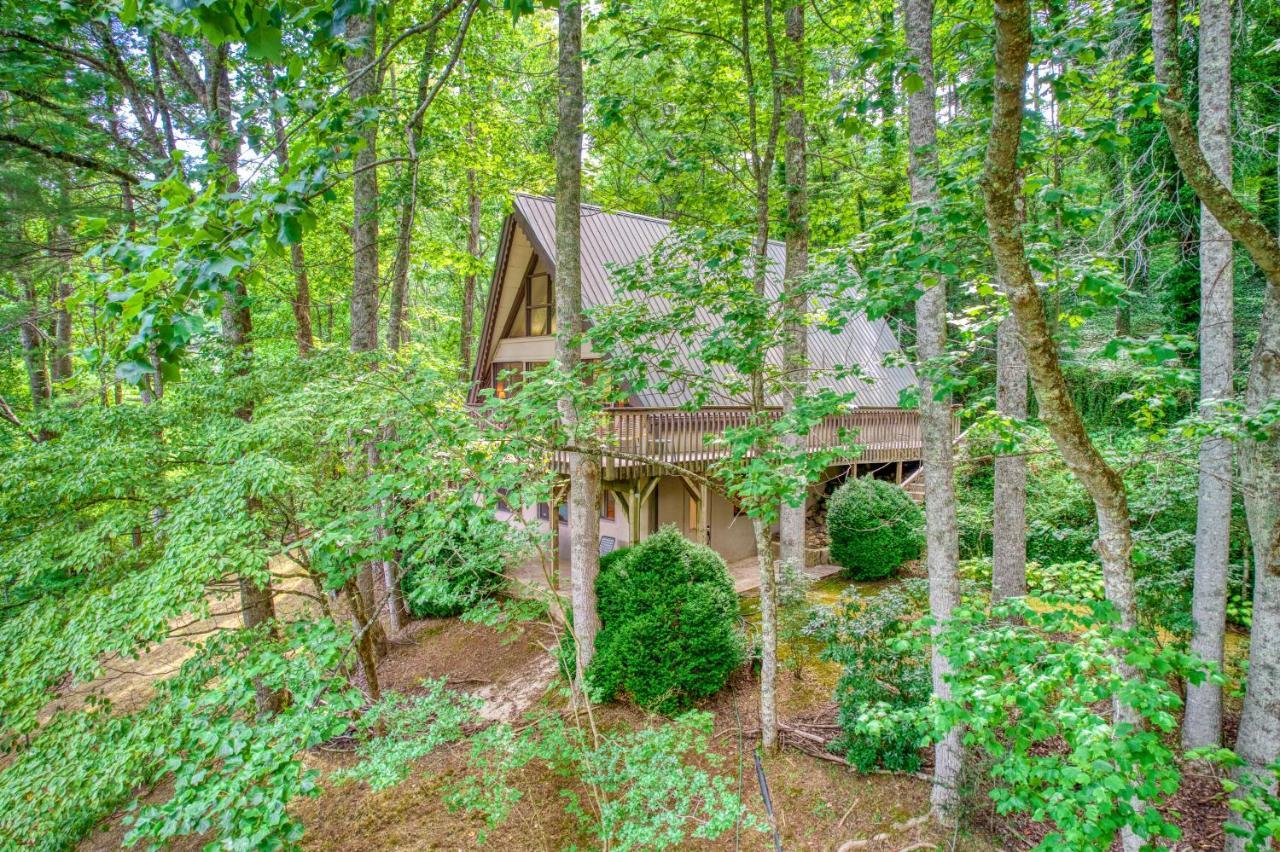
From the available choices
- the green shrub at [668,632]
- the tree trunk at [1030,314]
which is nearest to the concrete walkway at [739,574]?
the green shrub at [668,632]

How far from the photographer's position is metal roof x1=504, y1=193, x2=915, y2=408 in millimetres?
10539

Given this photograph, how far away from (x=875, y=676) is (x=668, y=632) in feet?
6.48

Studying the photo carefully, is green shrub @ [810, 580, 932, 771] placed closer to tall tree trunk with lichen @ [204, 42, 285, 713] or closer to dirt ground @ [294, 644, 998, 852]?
dirt ground @ [294, 644, 998, 852]

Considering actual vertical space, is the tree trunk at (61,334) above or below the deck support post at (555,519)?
above

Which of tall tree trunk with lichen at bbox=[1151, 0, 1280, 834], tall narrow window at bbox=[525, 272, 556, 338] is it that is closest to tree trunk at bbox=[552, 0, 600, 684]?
tall tree trunk with lichen at bbox=[1151, 0, 1280, 834]

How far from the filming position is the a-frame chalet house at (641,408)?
9672mm

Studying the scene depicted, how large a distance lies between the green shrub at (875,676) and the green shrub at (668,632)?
1045mm

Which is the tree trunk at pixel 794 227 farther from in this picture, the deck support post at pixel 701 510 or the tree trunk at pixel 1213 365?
the tree trunk at pixel 1213 365

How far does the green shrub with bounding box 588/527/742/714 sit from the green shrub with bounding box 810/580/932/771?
1.05 m

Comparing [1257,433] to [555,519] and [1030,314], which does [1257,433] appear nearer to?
[1030,314]

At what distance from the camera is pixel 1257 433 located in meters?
2.80

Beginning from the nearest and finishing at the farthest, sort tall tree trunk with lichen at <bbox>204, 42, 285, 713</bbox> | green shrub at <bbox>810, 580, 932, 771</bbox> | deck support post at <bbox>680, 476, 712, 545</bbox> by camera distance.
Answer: green shrub at <bbox>810, 580, 932, 771</bbox> < tall tree trunk with lichen at <bbox>204, 42, 285, 713</bbox> < deck support post at <bbox>680, 476, 712, 545</bbox>

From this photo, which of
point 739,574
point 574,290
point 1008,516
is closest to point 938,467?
point 1008,516

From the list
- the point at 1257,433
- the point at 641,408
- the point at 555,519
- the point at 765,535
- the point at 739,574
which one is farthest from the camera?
the point at 739,574
